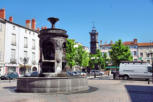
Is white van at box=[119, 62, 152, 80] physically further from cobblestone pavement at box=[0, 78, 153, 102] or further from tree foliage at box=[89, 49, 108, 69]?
tree foliage at box=[89, 49, 108, 69]

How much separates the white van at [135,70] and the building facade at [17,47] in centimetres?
1795

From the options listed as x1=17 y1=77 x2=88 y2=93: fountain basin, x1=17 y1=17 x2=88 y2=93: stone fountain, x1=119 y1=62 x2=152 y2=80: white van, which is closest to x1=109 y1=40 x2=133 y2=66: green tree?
x1=119 y1=62 x2=152 y2=80: white van

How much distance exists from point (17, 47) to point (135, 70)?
2703 centimetres

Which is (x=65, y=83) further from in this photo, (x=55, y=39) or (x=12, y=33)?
(x=12, y=33)

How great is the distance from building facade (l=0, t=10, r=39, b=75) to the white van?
17948 millimetres

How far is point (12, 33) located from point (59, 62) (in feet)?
92.1

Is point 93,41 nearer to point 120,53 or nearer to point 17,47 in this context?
point 120,53

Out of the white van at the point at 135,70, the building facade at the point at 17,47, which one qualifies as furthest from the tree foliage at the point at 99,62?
the white van at the point at 135,70

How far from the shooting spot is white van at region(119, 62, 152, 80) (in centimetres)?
2516

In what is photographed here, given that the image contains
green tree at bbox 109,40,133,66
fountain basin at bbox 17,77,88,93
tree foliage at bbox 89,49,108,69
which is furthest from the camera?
tree foliage at bbox 89,49,108,69

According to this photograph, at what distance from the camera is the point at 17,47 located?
39625mm

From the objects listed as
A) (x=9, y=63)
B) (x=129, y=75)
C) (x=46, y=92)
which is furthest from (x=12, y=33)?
(x=46, y=92)

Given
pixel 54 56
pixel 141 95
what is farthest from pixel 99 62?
pixel 141 95

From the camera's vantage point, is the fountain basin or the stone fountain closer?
the fountain basin
